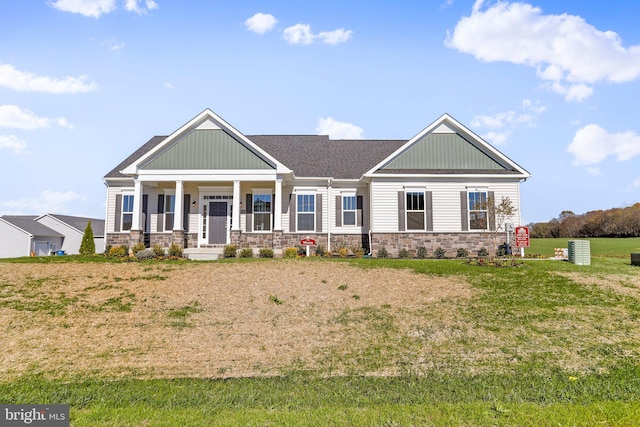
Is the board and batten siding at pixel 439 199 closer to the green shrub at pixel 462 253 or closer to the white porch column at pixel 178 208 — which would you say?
the green shrub at pixel 462 253

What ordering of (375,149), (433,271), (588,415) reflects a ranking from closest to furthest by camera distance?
(588,415), (433,271), (375,149)

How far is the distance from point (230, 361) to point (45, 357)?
12.0ft

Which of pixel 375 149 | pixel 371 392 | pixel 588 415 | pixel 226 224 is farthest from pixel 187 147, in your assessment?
pixel 588 415

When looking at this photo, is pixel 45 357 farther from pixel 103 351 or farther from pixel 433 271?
pixel 433 271

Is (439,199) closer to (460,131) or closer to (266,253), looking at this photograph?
(460,131)

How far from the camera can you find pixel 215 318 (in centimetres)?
1000

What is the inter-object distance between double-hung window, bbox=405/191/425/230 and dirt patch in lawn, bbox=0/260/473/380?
22.6 feet

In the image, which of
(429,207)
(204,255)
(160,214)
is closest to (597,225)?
(429,207)

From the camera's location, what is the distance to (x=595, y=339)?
890cm

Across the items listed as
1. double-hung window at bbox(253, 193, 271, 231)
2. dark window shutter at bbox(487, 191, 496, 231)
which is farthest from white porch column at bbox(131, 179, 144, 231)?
dark window shutter at bbox(487, 191, 496, 231)

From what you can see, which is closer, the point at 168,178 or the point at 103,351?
the point at 103,351

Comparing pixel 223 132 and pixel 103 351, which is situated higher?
pixel 223 132

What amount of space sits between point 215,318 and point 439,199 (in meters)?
13.9

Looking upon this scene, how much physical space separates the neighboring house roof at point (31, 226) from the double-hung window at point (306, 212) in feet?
101
